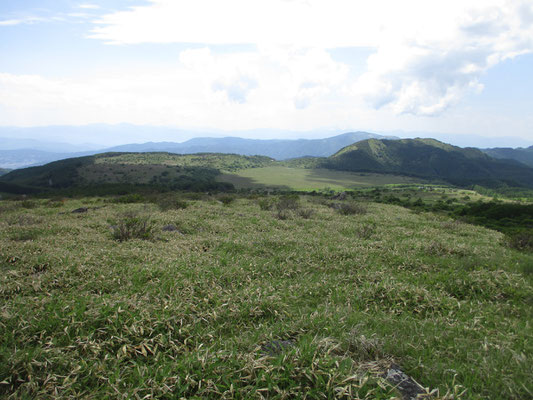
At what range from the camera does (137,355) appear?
4438 mm

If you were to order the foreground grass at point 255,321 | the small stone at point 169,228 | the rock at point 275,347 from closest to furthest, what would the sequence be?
the foreground grass at point 255,321, the rock at point 275,347, the small stone at point 169,228

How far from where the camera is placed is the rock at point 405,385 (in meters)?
3.45

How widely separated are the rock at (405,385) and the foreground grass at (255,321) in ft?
0.66

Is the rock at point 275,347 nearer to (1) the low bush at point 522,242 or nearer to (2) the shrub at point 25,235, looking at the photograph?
(2) the shrub at point 25,235

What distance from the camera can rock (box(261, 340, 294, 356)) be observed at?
430 cm

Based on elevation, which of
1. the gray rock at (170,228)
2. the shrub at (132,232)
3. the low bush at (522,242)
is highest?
the shrub at (132,232)

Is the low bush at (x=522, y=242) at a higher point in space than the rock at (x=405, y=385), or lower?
lower

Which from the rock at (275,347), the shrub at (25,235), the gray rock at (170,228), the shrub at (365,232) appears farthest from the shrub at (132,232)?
the shrub at (365,232)

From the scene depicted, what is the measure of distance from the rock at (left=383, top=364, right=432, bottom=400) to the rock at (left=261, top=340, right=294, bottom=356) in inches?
59.5

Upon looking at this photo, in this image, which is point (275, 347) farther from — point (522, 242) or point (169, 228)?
point (522, 242)

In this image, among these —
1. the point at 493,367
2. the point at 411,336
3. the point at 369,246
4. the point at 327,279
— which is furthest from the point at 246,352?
the point at 369,246

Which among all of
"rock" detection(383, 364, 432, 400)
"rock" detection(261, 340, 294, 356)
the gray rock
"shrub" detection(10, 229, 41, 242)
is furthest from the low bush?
"shrub" detection(10, 229, 41, 242)

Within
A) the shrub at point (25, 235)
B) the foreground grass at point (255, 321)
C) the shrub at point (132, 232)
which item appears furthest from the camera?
the shrub at point (132, 232)

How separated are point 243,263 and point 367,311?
15.4ft
